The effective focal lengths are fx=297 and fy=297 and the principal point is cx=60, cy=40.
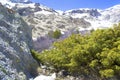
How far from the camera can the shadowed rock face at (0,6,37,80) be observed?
18.6m

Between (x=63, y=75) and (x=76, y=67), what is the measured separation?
2204mm

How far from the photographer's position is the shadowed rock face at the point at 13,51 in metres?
18.6

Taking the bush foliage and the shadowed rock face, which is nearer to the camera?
the shadowed rock face

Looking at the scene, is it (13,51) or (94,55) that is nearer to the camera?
(13,51)

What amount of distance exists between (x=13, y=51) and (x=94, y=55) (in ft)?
20.9

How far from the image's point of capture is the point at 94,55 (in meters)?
23.5

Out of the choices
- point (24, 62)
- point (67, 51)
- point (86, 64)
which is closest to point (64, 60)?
point (67, 51)

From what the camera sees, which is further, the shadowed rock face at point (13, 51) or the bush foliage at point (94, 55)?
the bush foliage at point (94, 55)

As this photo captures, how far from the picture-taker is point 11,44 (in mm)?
23328

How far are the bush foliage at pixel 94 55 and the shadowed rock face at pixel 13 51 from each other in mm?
2963

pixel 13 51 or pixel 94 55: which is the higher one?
pixel 13 51

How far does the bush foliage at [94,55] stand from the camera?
71.9 ft

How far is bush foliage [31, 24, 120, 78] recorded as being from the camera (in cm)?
2191

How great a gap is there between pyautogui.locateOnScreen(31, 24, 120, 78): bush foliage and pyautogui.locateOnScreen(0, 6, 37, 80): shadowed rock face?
117 inches
